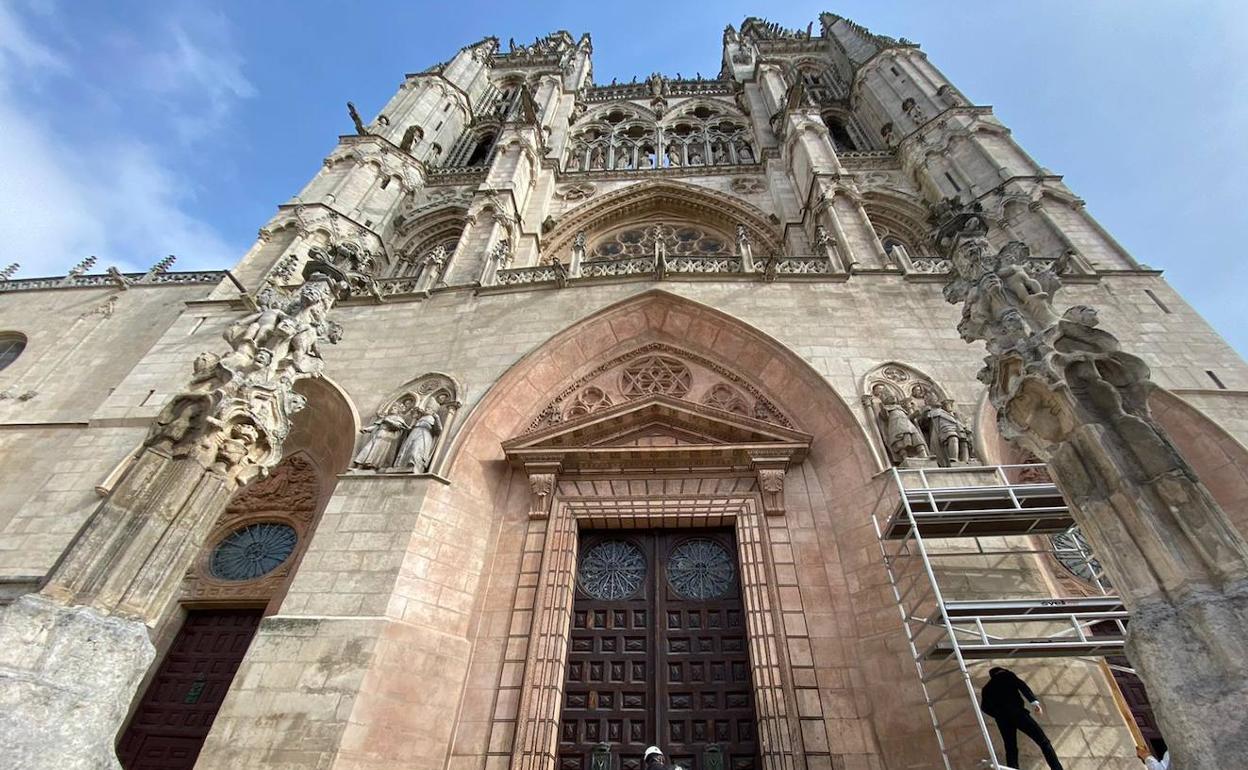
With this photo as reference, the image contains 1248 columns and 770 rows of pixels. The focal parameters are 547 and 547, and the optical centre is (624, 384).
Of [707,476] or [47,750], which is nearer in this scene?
[47,750]

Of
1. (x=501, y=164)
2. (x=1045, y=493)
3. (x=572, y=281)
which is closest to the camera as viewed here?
(x=1045, y=493)

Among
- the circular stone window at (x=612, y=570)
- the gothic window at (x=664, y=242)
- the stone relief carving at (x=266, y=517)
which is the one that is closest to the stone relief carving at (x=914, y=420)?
the circular stone window at (x=612, y=570)

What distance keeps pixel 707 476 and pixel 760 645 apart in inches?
90.9

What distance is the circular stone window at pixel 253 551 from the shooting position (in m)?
7.49

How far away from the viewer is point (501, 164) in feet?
50.3

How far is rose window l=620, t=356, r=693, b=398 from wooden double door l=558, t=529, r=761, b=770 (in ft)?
7.84

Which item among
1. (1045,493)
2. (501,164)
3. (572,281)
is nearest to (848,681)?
(1045,493)

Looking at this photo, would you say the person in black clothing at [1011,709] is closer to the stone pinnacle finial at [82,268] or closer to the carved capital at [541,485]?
the carved capital at [541,485]

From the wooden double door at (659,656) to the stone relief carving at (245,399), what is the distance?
12.9ft

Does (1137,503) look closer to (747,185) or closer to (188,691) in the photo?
(188,691)

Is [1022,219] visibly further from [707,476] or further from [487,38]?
[487,38]

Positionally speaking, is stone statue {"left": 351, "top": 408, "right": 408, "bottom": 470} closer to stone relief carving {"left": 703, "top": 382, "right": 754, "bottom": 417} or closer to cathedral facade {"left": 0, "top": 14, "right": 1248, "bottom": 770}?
cathedral facade {"left": 0, "top": 14, "right": 1248, "bottom": 770}

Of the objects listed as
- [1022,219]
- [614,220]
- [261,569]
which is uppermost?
[614,220]

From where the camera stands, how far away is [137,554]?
3.29 metres
